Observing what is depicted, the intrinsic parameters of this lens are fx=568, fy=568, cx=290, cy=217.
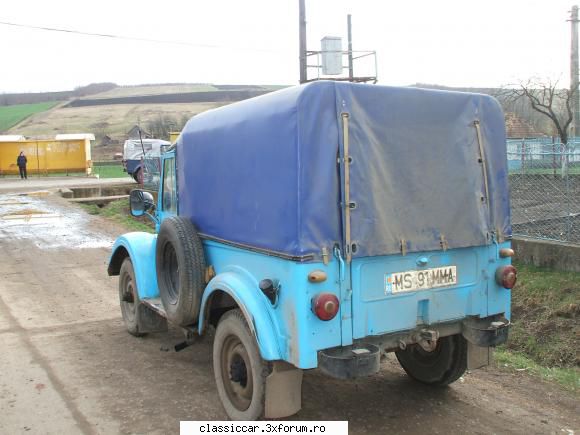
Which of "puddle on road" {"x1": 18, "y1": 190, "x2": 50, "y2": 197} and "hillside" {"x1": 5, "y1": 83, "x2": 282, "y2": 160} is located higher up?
"hillside" {"x1": 5, "y1": 83, "x2": 282, "y2": 160}

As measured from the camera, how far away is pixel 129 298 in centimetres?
A: 636

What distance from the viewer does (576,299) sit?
7.74 m

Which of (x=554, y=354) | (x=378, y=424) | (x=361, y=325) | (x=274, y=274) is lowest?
(x=554, y=354)

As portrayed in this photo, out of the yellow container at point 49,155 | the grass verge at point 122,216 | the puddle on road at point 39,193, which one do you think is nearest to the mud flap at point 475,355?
the grass verge at point 122,216

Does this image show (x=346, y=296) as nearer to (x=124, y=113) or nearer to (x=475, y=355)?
(x=475, y=355)

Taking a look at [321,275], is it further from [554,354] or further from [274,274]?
[554,354]

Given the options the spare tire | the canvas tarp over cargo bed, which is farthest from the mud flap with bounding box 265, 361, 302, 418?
the spare tire

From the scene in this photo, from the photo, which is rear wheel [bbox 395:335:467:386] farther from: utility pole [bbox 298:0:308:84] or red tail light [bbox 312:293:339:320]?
utility pole [bbox 298:0:308:84]

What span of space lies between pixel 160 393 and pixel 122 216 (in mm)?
13510

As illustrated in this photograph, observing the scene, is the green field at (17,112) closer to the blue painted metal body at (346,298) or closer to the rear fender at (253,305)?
the rear fender at (253,305)

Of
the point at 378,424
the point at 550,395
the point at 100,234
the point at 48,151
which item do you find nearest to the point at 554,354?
the point at 550,395

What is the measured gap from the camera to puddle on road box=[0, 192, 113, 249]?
517 inches

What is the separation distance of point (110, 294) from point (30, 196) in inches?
611
